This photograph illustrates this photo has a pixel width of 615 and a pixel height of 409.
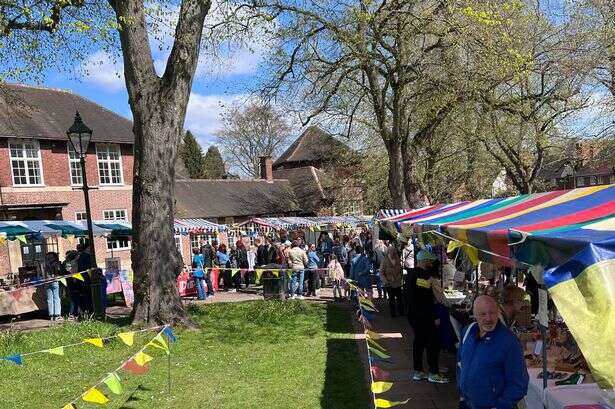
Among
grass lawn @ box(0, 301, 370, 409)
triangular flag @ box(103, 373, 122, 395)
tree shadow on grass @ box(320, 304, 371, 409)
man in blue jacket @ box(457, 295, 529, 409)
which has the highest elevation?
man in blue jacket @ box(457, 295, 529, 409)

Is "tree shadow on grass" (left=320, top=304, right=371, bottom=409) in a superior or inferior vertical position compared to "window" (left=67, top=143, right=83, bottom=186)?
inferior

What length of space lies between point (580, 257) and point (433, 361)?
4.32 meters

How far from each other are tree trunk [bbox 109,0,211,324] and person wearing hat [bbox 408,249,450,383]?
5587 millimetres

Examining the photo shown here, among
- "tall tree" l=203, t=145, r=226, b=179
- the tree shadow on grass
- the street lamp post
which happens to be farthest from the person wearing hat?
"tall tree" l=203, t=145, r=226, b=179

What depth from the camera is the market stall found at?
235 centimetres

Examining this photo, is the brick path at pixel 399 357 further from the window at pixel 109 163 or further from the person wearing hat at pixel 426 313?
the window at pixel 109 163

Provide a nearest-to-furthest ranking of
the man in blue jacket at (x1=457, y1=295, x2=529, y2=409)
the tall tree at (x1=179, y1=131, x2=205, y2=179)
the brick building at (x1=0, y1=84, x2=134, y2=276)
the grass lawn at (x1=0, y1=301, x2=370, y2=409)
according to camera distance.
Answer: the man in blue jacket at (x1=457, y1=295, x2=529, y2=409), the grass lawn at (x1=0, y1=301, x2=370, y2=409), the brick building at (x1=0, y1=84, x2=134, y2=276), the tall tree at (x1=179, y1=131, x2=205, y2=179)

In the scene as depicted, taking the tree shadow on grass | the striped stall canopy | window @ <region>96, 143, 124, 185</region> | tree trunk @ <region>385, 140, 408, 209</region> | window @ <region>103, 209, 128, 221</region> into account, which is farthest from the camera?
window @ <region>103, 209, 128, 221</region>

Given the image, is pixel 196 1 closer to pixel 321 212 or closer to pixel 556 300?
pixel 556 300

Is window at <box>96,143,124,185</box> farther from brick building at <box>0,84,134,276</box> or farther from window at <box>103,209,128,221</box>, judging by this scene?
window at <box>103,209,128,221</box>

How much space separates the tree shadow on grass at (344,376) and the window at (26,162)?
20.5m

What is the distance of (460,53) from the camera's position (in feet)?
50.2

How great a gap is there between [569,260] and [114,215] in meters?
28.6

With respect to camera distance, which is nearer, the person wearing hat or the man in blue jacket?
the man in blue jacket
